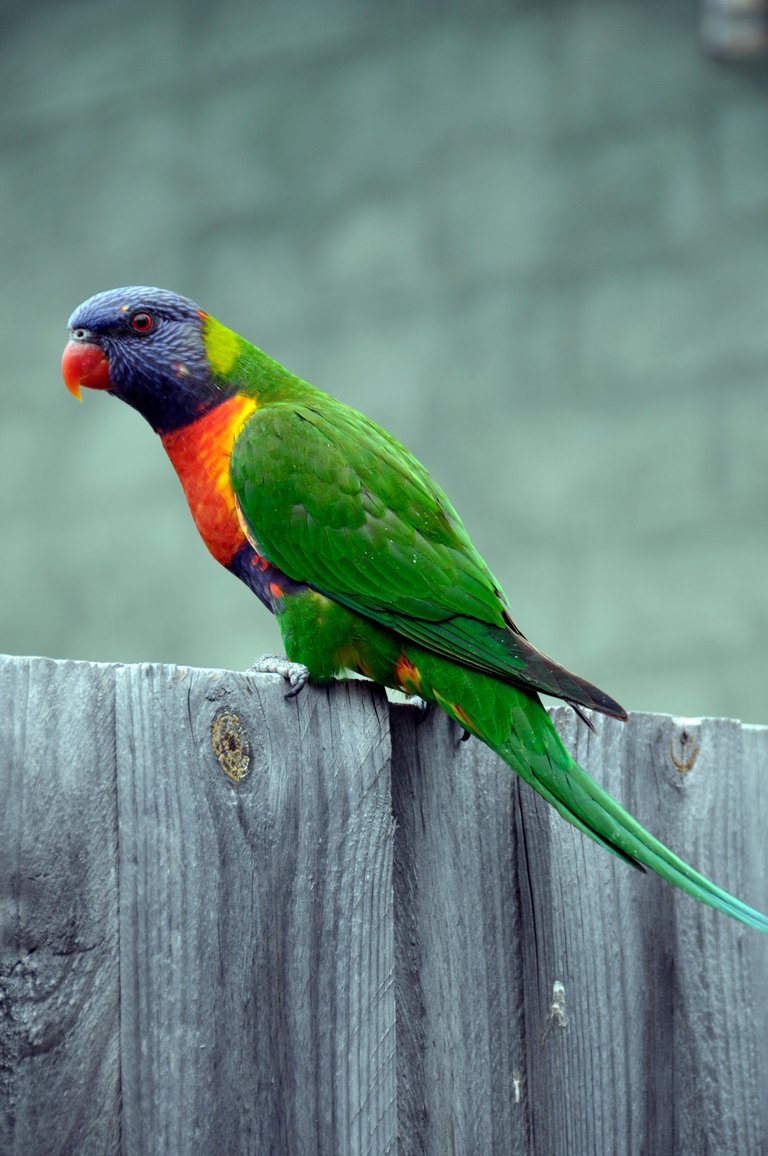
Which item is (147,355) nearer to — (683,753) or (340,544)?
(340,544)

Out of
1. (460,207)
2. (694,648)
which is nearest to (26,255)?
(460,207)

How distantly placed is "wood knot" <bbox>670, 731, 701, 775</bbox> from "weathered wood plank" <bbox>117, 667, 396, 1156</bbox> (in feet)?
1.88

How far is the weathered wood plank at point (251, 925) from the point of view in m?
1.56

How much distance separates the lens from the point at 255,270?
555 centimetres

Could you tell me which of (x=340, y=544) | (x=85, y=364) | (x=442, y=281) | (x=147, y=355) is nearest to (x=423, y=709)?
(x=340, y=544)

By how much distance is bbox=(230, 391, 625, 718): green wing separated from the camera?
221cm

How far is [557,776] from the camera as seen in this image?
1884 mm

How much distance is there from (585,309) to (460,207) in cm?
71

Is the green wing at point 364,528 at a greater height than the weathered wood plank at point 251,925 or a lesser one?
greater

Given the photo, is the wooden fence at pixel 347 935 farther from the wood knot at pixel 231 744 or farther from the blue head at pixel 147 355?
the blue head at pixel 147 355

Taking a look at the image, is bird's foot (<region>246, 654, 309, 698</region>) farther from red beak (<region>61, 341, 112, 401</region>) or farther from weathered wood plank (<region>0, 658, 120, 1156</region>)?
red beak (<region>61, 341, 112, 401</region>)

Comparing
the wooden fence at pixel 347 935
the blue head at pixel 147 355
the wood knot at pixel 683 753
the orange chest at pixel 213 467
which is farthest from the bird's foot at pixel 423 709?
the blue head at pixel 147 355

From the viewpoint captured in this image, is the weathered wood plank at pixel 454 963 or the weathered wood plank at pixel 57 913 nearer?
the weathered wood plank at pixel 57 913

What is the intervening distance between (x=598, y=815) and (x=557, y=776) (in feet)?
0.29
